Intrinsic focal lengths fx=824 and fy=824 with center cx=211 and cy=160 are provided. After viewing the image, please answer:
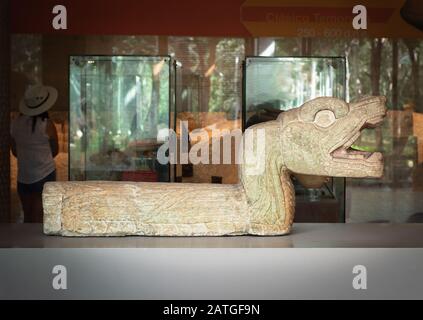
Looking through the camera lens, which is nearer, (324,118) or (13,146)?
(324,118)

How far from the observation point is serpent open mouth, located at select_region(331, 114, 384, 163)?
391 centimetres

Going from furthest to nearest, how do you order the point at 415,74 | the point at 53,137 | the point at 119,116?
the point at 415,74 < the point at 53,137 < the point at 119,116

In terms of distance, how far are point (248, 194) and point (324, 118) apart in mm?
514

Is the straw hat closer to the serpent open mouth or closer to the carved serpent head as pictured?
the carved serpent head

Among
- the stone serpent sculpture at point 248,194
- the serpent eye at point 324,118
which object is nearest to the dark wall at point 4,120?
the stone serpent sculpture at point 248,194

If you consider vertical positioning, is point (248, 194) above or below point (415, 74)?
below

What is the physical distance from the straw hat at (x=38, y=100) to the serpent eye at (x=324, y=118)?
2.59 meters

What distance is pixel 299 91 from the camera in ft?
19.2

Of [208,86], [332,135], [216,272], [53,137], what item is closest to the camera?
[216,272]

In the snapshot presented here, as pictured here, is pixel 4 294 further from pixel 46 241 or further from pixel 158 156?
pixel 158 156

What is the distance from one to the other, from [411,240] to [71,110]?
9.51 feet

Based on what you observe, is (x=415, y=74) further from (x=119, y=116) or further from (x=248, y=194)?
(x=248, y=194)

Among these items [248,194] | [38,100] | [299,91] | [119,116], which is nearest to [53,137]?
[38,100]

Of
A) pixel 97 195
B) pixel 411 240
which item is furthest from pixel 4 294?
pixel 411 240
